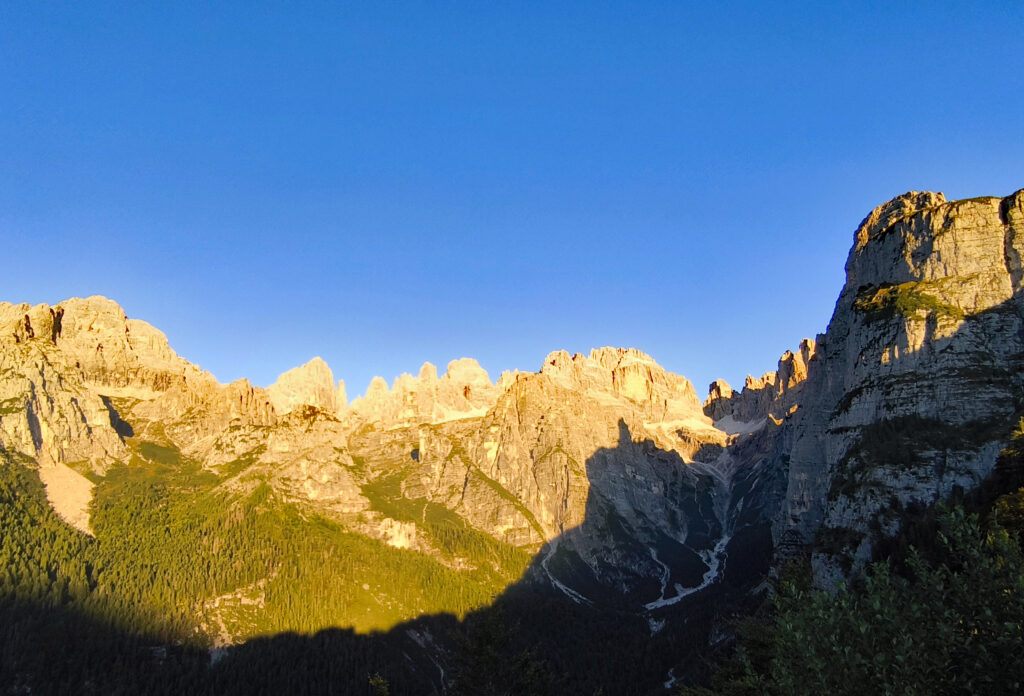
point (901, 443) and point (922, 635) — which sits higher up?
point (901, 443)

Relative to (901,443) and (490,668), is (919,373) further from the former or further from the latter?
(490,668)

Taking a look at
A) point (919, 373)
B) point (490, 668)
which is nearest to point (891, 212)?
point (919, 373)

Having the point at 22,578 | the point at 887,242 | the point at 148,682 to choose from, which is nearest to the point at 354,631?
the point at 148,682

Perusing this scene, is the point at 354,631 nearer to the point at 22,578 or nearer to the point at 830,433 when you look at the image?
the point at 22,578

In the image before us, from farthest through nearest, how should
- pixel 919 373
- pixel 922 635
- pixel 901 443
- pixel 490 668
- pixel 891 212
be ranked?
pixel 891 212 < pixel 919 373 < pixel 901 443 < pixel 490 668 < pixel 922 635

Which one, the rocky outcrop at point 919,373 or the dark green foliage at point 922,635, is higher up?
the rocky outcrop at point 919,373

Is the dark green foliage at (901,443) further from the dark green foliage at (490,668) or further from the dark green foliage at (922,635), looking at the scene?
the dark green foliage at (922,635)

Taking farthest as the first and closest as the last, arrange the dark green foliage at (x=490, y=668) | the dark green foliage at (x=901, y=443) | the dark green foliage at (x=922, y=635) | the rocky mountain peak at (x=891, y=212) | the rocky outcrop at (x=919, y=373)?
the rocky mountain peak at (x=891, y=212), the rocky outcrop at (x=919, y=373), the dark green foliage at (x=901, y=443), the dark green foliage at (x=490, y=668), the dark green foliage at (x=922, y=635)

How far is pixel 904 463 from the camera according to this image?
97.9 meters

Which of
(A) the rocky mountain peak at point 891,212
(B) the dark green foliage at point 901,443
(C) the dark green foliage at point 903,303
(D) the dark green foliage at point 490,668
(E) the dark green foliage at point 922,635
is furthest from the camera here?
(A) the rocky mountain peak at point 891,212

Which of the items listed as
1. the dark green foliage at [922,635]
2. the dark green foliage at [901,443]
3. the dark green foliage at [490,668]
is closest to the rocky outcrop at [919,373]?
the dark green foliage at [901,443]

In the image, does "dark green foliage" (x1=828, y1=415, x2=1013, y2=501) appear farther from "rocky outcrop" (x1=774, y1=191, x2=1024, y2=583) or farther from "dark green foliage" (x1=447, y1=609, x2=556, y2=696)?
"dark green foliage" (x1=447, y1=609, x2=556, y2=696)

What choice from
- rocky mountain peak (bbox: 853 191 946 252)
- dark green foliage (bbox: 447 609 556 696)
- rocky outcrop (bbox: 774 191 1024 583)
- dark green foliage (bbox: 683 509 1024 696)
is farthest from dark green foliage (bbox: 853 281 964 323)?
dark green foliage (bbox: 683 509 1024 696)

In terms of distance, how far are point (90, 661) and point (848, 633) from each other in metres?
172
